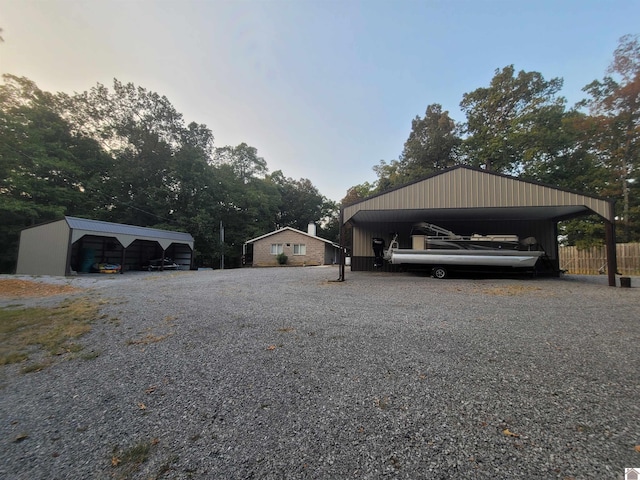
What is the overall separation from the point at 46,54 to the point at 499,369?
17.1 m

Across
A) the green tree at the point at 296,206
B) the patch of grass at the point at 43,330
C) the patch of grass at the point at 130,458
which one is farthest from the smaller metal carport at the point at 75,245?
the green tree at the point at 296,206

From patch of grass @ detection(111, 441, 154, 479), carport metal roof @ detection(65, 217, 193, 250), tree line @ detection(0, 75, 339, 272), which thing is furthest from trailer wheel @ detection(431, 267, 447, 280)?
tree line @ detection(0, 75, 339, 272)

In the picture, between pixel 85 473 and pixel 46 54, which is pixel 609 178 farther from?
pixel 46 54

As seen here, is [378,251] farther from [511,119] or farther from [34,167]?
[34,167]

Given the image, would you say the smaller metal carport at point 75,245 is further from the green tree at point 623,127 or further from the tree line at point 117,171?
the green tree at point 623,127

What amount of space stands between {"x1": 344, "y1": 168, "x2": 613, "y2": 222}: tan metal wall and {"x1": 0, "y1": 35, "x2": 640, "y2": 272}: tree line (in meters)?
8.71

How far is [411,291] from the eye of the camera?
8078 mm

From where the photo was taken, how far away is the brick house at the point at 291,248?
27.0 meters

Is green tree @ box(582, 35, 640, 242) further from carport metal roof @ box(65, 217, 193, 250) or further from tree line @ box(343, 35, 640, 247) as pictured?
carport metal roof @ box(65, 217, 193, 250)

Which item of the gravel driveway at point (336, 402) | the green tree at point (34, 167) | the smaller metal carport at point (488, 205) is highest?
the green tree at point (34, 167)

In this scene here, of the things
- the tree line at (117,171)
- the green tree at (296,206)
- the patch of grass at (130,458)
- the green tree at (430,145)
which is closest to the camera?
the patch of grass at (130,458)

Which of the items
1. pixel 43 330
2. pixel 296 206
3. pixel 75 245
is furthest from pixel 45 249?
pixel 296 206

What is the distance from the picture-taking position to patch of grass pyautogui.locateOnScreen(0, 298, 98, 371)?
375cm

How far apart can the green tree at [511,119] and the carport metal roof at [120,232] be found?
24166 mm
